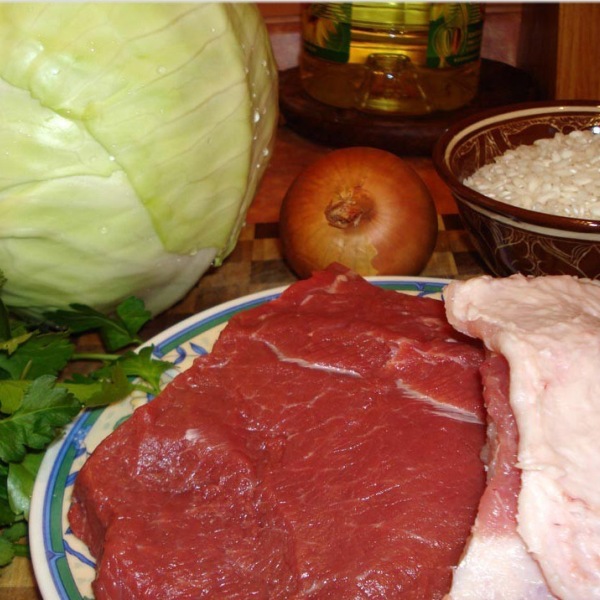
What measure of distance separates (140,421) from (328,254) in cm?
93

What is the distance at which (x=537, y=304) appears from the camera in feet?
4.52

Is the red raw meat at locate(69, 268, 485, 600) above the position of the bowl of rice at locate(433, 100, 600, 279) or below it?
below

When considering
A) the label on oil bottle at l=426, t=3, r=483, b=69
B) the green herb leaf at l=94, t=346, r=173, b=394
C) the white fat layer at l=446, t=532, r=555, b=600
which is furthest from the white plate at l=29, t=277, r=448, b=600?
the label on oil bottle at l=426, t=3, r=483, b=69

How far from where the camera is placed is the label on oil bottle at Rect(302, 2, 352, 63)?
303 centimetres

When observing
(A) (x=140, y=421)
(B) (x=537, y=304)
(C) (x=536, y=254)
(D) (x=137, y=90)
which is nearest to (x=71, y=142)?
(D) (x=137, y=90)

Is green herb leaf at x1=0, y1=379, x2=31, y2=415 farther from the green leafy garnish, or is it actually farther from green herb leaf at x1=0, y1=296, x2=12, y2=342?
green herb leaf at x1=0, y1=296, x2=12, y2=342

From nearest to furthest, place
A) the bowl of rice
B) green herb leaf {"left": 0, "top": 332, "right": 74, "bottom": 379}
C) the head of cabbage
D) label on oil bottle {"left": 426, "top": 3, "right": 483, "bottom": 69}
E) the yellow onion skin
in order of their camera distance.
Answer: the head of cabbage
green herb leaf {"left": 0, "top": 332, "right": 74, "bottom": 379}
the bowl of rice
the yellow onion skin
label on oil bottle {"left": 426, "top": 3, "right": 483, "bottom": 69}

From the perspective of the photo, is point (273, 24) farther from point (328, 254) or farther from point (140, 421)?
point (140, 421)

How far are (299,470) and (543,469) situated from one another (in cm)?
44

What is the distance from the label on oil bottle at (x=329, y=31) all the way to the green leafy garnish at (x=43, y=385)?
160 cm

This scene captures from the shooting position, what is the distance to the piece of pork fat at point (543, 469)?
1.13 meters

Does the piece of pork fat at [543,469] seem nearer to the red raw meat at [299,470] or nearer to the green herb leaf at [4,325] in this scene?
the red raw meat at [299,470]

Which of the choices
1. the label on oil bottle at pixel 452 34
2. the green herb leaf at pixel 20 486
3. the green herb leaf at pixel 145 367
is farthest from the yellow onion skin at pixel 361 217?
the green herb leaf at pixel 20 486

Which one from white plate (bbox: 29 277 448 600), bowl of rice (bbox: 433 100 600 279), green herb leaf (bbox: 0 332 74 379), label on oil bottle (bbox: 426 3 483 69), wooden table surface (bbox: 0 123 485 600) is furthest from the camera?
label on oil bottle (bbox: 426 3 483 69)
